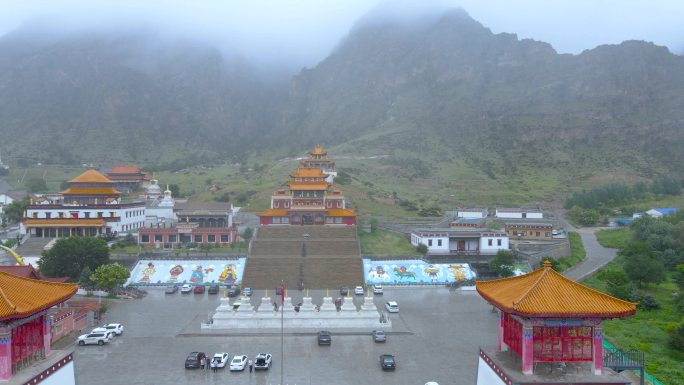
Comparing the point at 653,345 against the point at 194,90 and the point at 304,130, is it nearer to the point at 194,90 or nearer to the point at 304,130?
the point at 304,130

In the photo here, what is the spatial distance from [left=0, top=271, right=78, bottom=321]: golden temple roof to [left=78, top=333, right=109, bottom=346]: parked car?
12.5 m

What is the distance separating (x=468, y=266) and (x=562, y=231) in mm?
17850

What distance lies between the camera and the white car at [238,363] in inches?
947

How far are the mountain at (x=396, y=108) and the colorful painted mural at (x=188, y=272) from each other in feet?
105

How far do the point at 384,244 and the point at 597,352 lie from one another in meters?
35.7

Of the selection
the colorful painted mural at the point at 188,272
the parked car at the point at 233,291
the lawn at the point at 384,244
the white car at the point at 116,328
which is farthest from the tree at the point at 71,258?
the lawn at the point at 384,244

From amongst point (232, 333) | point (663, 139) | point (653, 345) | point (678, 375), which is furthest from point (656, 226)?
point (663, 139)

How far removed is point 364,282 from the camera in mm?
42062

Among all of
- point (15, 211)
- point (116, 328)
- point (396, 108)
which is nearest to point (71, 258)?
point (116, 328)

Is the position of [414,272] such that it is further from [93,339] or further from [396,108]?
[396,108]

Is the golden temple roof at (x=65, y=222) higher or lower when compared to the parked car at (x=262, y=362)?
higher

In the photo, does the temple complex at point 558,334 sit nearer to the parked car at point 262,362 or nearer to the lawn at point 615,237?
the parked car at point 262,362

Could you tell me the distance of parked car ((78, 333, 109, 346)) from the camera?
27766 millimetres

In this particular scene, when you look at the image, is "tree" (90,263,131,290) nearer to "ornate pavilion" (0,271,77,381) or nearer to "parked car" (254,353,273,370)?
"parked car" (254,353,273,370)
